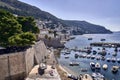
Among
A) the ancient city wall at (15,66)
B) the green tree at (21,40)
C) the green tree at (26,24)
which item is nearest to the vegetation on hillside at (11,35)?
the green tree at (21,40)

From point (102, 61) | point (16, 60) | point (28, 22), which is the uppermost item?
point (28, 22)


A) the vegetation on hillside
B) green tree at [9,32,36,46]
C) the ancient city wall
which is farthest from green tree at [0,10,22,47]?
the ancient city wall

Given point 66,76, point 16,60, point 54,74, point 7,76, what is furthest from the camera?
point 66,76

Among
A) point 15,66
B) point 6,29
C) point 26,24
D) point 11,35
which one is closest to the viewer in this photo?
point 15,66

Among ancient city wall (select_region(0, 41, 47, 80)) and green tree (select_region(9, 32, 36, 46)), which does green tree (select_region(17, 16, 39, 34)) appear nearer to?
green tree (select_region(9, 32, 36, 46))

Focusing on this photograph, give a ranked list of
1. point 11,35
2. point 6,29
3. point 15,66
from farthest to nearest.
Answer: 1. point 11,35
2. point 6,29
3. point 15,66

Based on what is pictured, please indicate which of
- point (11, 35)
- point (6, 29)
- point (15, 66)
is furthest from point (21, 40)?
point (15, 66)

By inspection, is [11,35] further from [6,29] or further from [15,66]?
[15,66]

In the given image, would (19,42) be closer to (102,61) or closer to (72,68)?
(72,68)

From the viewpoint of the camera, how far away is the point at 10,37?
68.0m

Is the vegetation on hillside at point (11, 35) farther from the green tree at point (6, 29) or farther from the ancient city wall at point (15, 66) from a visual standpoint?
the ancient city wall at point (15, 66)

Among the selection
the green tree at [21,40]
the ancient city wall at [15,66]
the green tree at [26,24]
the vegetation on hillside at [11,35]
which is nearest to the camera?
the ancient city wall at [15,66]

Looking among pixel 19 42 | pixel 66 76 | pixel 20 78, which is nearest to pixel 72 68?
pixel 66 76

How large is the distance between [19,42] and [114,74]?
102ft
